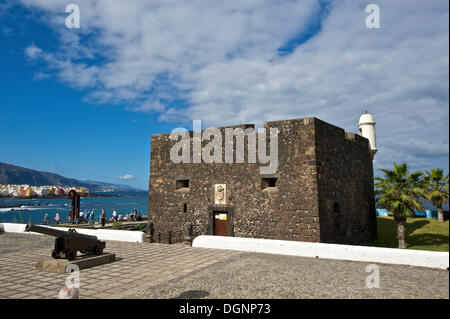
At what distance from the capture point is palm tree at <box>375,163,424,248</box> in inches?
491

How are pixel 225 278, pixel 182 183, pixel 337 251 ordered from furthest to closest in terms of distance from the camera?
1. pixel 182 183
2. pixel 337 251
3. pixel 225 278

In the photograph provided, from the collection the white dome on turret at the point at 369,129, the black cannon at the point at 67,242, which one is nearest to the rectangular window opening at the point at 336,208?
the white dome on turret at the point at 369,129

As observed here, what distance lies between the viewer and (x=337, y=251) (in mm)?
7801

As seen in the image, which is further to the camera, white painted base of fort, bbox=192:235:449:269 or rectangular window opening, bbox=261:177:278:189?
rectangular window opening, bbox=261:177:278:189

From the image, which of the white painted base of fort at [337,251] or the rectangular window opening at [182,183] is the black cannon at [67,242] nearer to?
the white painted base of fort at [337,251]

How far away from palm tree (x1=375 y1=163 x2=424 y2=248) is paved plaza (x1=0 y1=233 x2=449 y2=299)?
682cm

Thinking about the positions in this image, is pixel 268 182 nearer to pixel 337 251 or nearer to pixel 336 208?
pixel 336 208

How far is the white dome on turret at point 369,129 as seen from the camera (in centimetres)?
1699

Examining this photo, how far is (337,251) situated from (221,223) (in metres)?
6.17

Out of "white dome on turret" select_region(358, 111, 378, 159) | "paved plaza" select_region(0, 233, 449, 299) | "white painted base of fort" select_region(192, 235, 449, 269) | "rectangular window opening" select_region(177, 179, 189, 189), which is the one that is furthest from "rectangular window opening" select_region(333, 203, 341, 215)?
"rectangular window opening" select_region(177, 179, 189, 189)

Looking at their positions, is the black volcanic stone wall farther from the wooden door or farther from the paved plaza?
the paved plaza

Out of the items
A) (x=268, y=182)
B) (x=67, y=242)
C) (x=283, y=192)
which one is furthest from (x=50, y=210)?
(x=67, y=242)

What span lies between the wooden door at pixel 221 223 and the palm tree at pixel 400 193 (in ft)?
22.6
